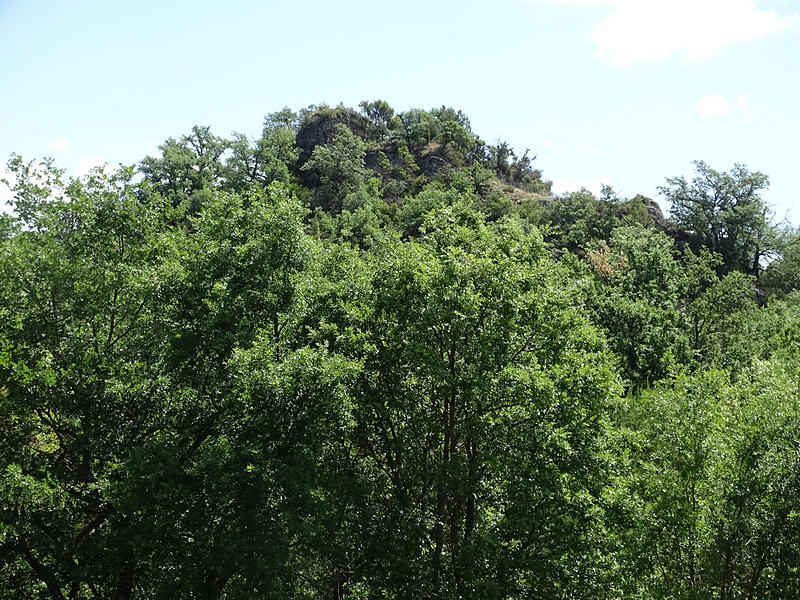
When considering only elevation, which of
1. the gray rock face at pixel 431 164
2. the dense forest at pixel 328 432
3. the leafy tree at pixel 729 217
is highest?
the gray rock face at pixel 431 164

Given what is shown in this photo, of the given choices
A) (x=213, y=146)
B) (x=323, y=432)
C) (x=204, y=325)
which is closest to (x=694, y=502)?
(x=323, y=432)

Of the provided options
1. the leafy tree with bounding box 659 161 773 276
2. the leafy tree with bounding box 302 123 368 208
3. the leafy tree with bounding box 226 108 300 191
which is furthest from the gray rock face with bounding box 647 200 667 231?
the leafy tree with bounding box 226 108 300 191

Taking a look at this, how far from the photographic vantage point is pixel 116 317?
16.9 m

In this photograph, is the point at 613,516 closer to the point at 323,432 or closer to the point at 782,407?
the point at 782,407

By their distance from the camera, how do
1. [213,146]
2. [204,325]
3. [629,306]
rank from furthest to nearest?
[213,146] < [629,306] < [204,325]

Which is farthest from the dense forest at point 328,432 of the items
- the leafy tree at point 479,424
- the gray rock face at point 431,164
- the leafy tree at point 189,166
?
the gray rock face at point 431,164

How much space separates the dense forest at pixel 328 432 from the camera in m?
13.5

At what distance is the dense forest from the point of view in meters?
13.5

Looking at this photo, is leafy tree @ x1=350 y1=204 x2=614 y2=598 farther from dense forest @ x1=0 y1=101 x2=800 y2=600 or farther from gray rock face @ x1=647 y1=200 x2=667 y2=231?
gray rock face @ x1=647 y1=200 x2=667 y2=231

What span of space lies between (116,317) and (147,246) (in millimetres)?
2183

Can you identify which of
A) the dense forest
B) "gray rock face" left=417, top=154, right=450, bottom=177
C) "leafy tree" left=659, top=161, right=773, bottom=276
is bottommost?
the dense forest

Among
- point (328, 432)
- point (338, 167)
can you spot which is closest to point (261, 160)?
point (338, 167)

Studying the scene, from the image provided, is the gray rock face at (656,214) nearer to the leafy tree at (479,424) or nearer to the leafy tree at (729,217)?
the leafy tree at (729,217)

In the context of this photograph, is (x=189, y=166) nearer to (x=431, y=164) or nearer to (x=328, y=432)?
(x=431, y=164)
